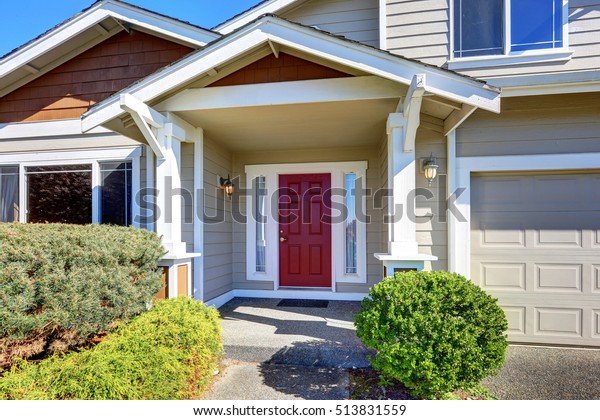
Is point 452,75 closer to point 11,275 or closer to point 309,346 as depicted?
point 309,346

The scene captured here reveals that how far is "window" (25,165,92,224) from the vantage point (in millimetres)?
4512

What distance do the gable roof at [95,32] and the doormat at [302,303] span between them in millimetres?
3873

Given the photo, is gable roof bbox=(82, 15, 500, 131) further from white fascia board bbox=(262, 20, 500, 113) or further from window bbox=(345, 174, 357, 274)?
window bbox=(345, 174, 357, 274)

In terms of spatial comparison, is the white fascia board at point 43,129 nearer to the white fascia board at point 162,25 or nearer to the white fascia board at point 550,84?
the white fascia board at point 162,25

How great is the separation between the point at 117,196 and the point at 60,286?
248cm

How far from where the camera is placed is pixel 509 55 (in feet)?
11.7

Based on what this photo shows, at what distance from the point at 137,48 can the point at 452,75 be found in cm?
434

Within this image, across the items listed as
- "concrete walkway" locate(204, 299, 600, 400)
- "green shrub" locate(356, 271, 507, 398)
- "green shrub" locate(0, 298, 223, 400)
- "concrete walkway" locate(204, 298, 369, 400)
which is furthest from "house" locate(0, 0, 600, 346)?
"green shrub" locate(0, 298, 223, 400)

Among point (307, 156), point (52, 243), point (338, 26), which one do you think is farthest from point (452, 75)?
point (52, 243)

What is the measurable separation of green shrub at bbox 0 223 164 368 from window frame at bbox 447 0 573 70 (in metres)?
4.13

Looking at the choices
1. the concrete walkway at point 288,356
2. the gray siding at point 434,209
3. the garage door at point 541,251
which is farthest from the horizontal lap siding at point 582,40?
the concrete walkway at point 288,356

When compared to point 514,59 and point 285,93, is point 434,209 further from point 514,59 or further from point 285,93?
point 285,93

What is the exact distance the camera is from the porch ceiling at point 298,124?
11.2 feet

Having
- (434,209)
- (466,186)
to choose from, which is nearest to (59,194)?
(434,209)
